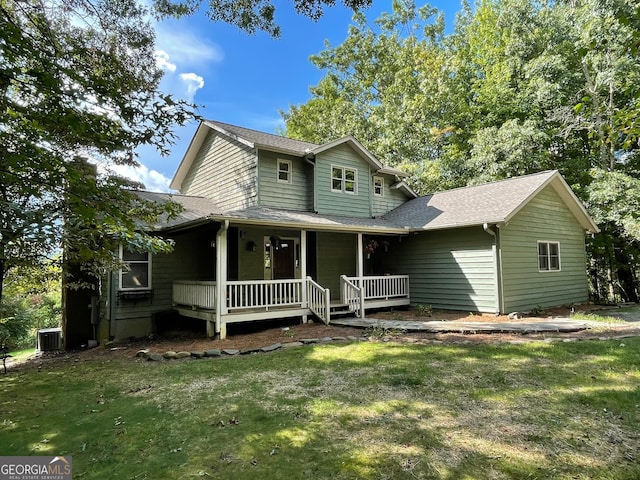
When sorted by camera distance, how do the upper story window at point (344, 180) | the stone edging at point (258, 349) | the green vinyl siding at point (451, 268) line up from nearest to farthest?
the stone edging at point (258, 349) → the green vinyl siding at point (451, 268) → the upper story window at point (344, 180)

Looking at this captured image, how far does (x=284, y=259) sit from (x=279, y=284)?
2.11 metres

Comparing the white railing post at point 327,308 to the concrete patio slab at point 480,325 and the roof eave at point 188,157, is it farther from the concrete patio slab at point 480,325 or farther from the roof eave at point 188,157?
the roof eave at point 188,157

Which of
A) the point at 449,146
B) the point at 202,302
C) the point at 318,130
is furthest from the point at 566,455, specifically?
the point at 318,130

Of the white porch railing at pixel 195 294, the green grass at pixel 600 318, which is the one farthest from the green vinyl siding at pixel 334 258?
the green grass at pixel 600 318

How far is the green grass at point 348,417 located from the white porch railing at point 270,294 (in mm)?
3165

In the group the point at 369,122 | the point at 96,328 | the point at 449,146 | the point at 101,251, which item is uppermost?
the point at 369,122

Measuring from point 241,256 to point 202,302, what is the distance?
220 centimetres

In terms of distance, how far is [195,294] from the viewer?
379 inches

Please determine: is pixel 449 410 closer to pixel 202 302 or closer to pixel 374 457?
pixel 374 457

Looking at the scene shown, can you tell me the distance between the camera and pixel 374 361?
6199mm

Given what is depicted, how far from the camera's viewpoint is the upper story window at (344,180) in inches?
515

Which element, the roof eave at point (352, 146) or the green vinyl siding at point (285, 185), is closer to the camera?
the green vinyl siding at point (285, 185)

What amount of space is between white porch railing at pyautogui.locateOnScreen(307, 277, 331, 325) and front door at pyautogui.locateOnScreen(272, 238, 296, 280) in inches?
67.9

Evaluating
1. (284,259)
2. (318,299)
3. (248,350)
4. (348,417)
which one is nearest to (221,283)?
(248,350)
